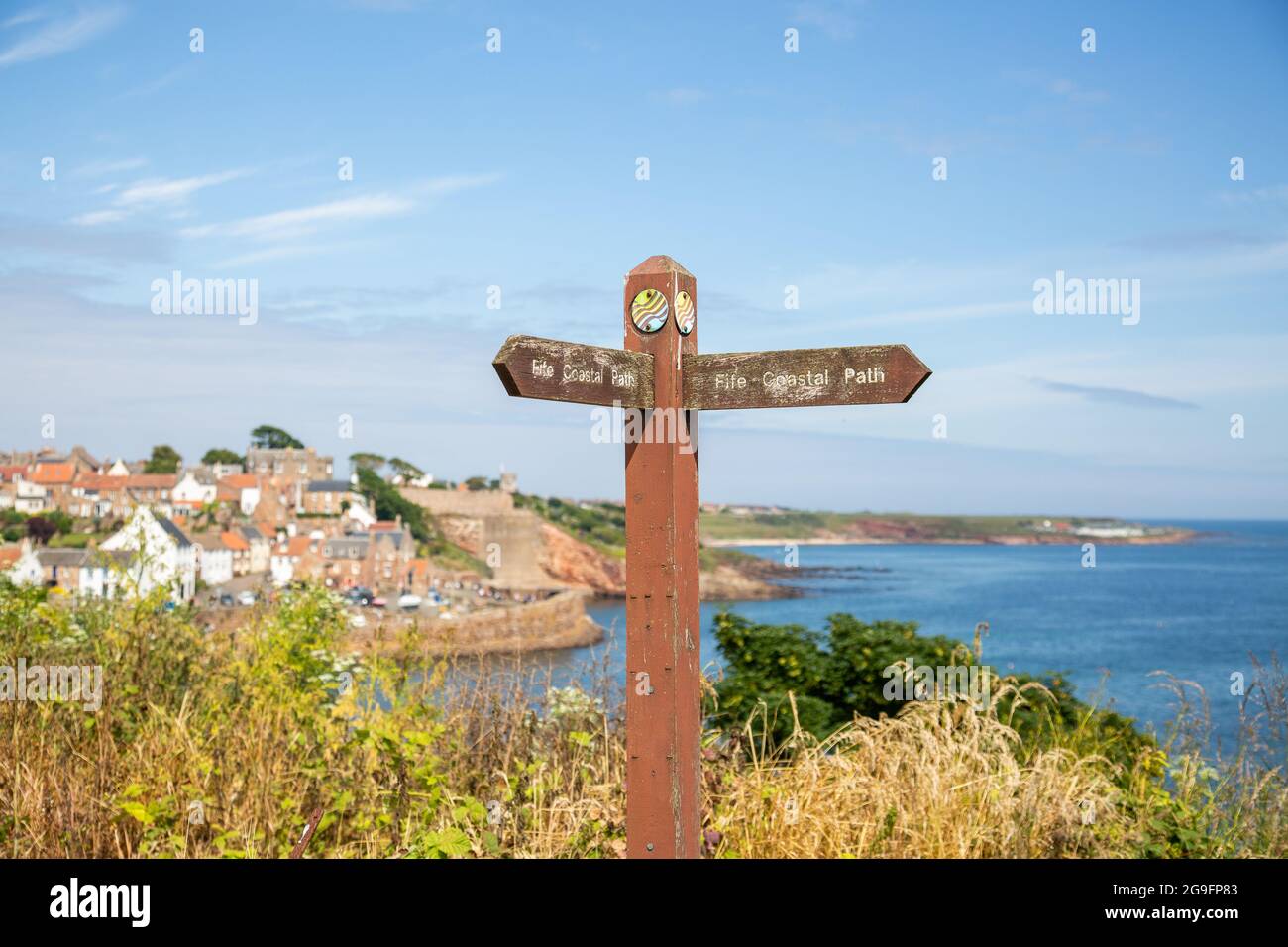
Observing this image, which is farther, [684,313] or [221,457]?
[221,457]

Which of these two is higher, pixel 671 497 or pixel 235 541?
pixel 671 497

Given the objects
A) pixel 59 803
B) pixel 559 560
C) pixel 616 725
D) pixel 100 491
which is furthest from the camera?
pixel 559 560

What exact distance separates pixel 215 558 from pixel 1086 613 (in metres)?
45.7

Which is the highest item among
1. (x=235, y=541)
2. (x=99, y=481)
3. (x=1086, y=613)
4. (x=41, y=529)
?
(x=99, y=481)

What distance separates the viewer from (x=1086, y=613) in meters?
55.1

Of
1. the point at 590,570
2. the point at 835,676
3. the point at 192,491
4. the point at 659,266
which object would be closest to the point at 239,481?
the point at 192,491

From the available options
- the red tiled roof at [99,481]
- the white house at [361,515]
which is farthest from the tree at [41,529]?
the white house at [361,515]

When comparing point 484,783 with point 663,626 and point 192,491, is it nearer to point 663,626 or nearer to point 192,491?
point 663,626

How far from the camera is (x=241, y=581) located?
52.6 m

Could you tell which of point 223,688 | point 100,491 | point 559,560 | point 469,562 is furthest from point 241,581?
point 223,688

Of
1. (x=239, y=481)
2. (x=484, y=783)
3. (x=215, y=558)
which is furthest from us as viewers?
(x=239, y=481)

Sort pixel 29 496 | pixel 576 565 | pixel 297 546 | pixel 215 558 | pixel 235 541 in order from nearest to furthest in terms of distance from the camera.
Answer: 1. pixel 215 558
2. pixel 235 541
3. pixel 297 546
4. pixel 29 496
5. pixel 576 565
